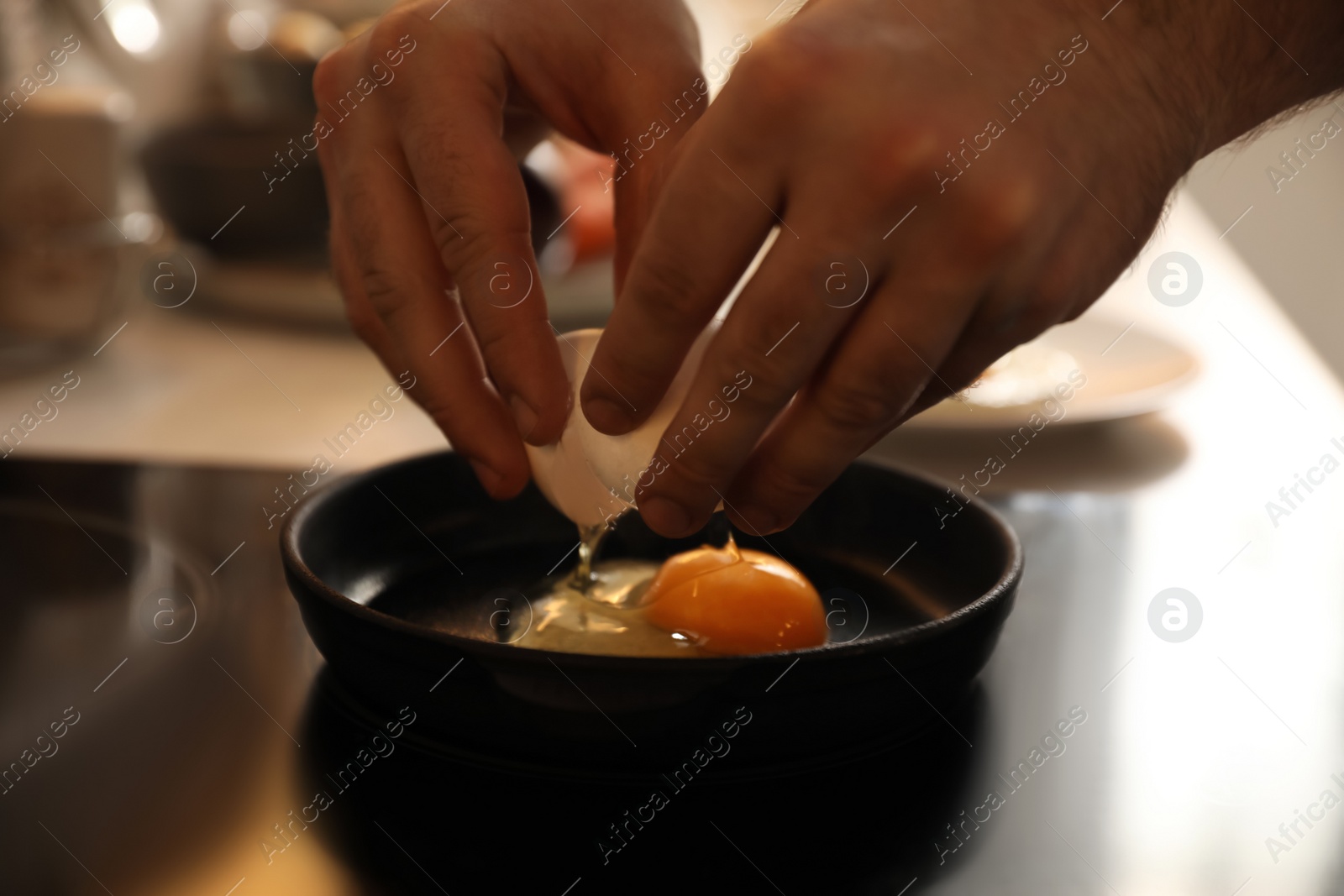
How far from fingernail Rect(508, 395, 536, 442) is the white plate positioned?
0.58 meters

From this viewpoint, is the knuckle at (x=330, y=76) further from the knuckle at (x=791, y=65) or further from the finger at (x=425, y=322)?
the knuckle at (x=791, y=65)

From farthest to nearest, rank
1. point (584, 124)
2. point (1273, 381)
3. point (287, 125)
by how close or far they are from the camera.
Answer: point (287, 125) → point (1273, 381) → point (584, 124)

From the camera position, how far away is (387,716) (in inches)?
27.2

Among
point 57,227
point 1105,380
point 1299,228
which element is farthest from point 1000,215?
point 1299,228

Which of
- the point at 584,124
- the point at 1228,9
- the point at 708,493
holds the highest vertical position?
the point at 1228,9

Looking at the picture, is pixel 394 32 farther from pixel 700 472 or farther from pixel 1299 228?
pixel 1299 228

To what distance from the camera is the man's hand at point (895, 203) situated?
0.54m

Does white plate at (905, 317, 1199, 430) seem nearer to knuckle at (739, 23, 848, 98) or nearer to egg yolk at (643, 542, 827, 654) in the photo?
egg yolk at (643, 542, 827, 654)

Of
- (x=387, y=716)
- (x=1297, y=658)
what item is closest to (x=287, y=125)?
(x=387, y=716)

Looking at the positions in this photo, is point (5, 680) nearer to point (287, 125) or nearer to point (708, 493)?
point (708, 493)

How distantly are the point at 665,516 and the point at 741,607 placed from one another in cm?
14

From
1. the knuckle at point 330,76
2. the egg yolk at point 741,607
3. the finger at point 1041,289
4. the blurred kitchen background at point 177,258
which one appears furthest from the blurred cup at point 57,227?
the finger at point 1041,289

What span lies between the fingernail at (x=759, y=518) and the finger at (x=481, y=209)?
16 cm

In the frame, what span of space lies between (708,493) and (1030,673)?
0.28 meters
